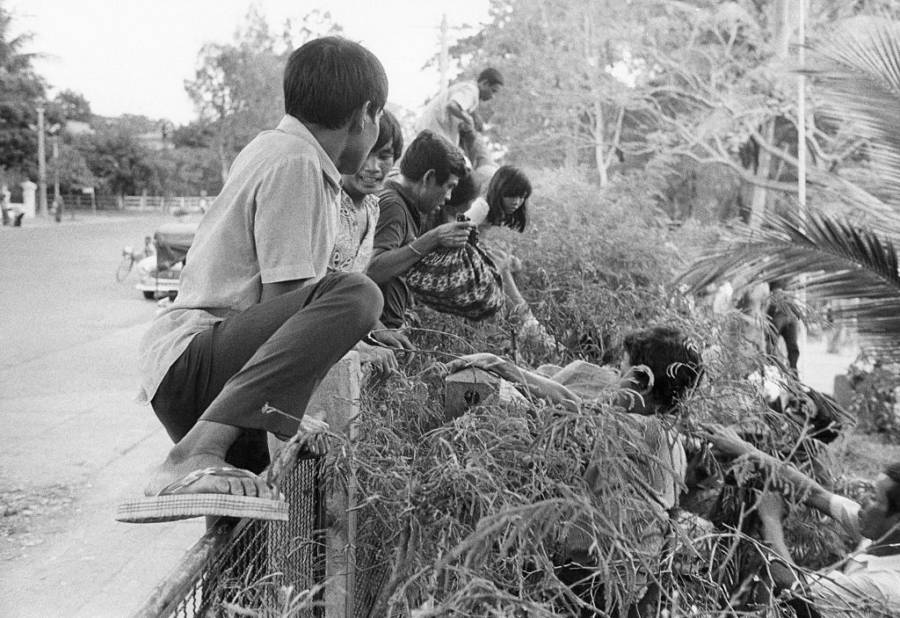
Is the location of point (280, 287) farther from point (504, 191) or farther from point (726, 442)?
point (504, 191)

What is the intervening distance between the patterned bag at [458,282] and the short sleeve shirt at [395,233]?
7 centimetres

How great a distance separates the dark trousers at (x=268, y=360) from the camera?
203 cm

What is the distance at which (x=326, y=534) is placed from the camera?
96.2 inches

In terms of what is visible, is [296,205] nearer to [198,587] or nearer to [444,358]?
[198,587]

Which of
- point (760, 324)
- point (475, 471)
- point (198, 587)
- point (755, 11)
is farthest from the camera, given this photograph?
point (755, 11)

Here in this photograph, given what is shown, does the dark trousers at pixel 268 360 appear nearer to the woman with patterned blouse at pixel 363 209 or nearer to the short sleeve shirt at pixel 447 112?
the woman with patterned blouse at pixel 363 209

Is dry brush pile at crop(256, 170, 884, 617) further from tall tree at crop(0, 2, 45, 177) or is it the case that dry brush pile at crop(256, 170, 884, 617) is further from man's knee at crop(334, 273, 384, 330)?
tall tree at crop(0, 2, 45, 177)

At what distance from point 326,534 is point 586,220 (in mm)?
6162

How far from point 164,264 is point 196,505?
670 inches

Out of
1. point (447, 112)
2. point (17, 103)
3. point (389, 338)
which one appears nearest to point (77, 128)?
point (17, 103)

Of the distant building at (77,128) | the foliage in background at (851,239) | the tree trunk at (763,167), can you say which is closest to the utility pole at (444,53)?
the tree trunk at (763,167)

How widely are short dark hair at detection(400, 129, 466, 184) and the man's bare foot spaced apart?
2396 millimetres

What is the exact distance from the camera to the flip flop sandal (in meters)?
1.76

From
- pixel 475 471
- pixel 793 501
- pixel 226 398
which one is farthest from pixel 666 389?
pixel 226 398
